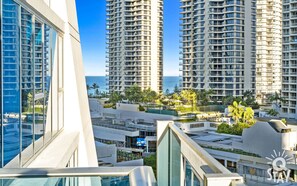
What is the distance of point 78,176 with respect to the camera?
1634mm

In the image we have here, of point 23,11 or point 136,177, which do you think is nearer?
point 136,177

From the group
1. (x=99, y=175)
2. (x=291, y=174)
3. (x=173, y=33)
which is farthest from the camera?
(x=173, y=33)

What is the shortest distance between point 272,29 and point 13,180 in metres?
45.2

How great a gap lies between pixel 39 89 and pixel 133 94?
37056 mm

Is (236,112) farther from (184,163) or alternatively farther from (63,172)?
(63,172)

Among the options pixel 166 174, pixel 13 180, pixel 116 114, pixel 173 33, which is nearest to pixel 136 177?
pixel 13 180

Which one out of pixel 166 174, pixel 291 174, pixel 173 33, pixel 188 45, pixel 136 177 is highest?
pixel 173 33

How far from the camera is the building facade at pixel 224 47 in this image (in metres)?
39.4

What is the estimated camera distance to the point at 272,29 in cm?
4328

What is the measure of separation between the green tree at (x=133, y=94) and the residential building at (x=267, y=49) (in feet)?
43.8

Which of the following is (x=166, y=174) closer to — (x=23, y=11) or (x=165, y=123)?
(x=165, y=123)

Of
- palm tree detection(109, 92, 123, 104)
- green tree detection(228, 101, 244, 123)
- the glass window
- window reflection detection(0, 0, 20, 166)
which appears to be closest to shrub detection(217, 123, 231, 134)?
green tree detection(228, 101, 244, 123)

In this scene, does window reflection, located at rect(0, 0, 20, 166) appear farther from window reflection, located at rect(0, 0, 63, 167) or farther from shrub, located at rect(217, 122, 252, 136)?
shrub, located at rect(217, 122, 252, 136)

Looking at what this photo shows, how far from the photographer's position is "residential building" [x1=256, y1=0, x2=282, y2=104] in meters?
41.6
